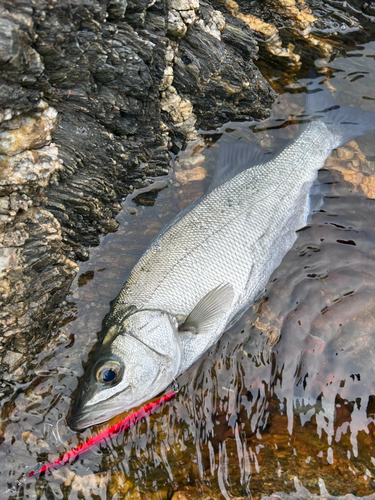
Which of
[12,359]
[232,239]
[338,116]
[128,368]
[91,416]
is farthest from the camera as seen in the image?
[338,116]

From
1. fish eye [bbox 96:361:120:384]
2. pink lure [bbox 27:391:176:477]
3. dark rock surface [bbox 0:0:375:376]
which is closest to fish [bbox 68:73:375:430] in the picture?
fish eye [bbox 96:361:120:384]

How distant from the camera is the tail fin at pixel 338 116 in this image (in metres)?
3.88

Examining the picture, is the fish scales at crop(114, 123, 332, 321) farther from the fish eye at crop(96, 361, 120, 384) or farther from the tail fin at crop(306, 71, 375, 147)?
the fish eye at crop(96, 361, 120, 384)

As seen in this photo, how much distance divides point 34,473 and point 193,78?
11.6ft

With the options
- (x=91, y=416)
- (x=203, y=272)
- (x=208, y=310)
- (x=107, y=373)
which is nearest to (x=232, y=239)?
(x=203, y=272)

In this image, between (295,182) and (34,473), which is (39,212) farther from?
(295,182)

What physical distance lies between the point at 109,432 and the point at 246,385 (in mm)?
1166

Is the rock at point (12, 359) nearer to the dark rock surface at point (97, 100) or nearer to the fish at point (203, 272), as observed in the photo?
the dark rock surface at point (97, 100)

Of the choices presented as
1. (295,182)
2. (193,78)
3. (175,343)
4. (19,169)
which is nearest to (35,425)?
(175,343)

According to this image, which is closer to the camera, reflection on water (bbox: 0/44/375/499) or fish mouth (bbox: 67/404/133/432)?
fish mouth (bbox: 67/404/133/432)

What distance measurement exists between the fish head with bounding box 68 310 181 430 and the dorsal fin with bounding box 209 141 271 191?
58.5 inches

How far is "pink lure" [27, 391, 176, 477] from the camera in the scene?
9.52 ft

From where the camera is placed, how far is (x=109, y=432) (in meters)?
2.99

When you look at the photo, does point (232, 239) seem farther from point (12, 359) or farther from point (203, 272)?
point (12, 359)
